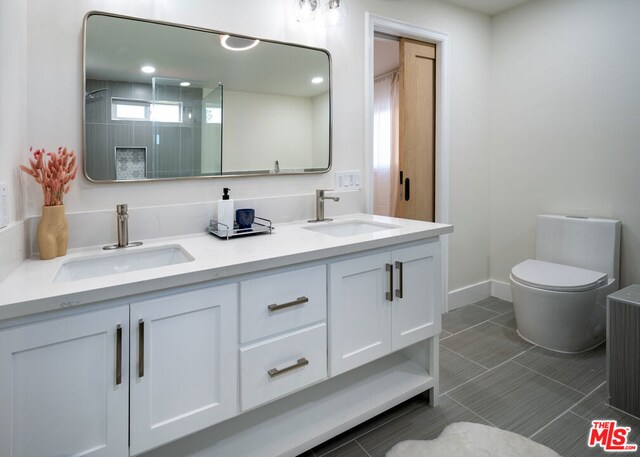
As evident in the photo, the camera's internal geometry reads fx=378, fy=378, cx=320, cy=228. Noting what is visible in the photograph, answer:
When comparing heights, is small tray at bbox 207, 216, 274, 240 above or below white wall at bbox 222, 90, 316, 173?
below

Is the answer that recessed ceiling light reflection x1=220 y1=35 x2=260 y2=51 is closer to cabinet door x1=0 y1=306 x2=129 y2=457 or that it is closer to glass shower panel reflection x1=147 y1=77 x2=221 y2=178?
glass shower panel reflection x1=147 y1=77 x2=221 y2=178

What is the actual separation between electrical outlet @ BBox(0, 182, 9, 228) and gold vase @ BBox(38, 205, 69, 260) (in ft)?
0.49

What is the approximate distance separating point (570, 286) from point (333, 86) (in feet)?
5.95

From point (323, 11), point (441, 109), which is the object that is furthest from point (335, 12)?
point (441, 109)

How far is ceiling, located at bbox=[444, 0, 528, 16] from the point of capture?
2855mm

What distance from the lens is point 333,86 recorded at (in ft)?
7.27

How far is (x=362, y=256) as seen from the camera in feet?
5.10

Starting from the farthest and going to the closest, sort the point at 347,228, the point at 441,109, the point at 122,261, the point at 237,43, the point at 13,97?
the point at 441,109 < the point at 347,228 < the point at 237,43 < the point at 122,261 < the point at 13,97

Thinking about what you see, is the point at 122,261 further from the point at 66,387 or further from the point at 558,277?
the point at 558,277

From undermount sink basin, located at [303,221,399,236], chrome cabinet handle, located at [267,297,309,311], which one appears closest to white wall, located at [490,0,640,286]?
undermount sink basin, located at [303,221,399,236]

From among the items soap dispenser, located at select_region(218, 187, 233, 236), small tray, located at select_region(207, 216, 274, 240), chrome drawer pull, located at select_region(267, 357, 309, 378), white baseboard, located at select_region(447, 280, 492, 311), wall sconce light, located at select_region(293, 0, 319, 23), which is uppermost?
wall sconce light, located at select_region(293, 0, 319, 23)

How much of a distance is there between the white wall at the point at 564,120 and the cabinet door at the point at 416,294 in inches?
62.5

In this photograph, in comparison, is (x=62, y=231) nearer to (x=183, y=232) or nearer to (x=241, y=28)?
(x=183, y=232)

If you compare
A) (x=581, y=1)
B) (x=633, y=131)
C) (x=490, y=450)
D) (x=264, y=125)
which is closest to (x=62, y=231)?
(x=264, y=125)
